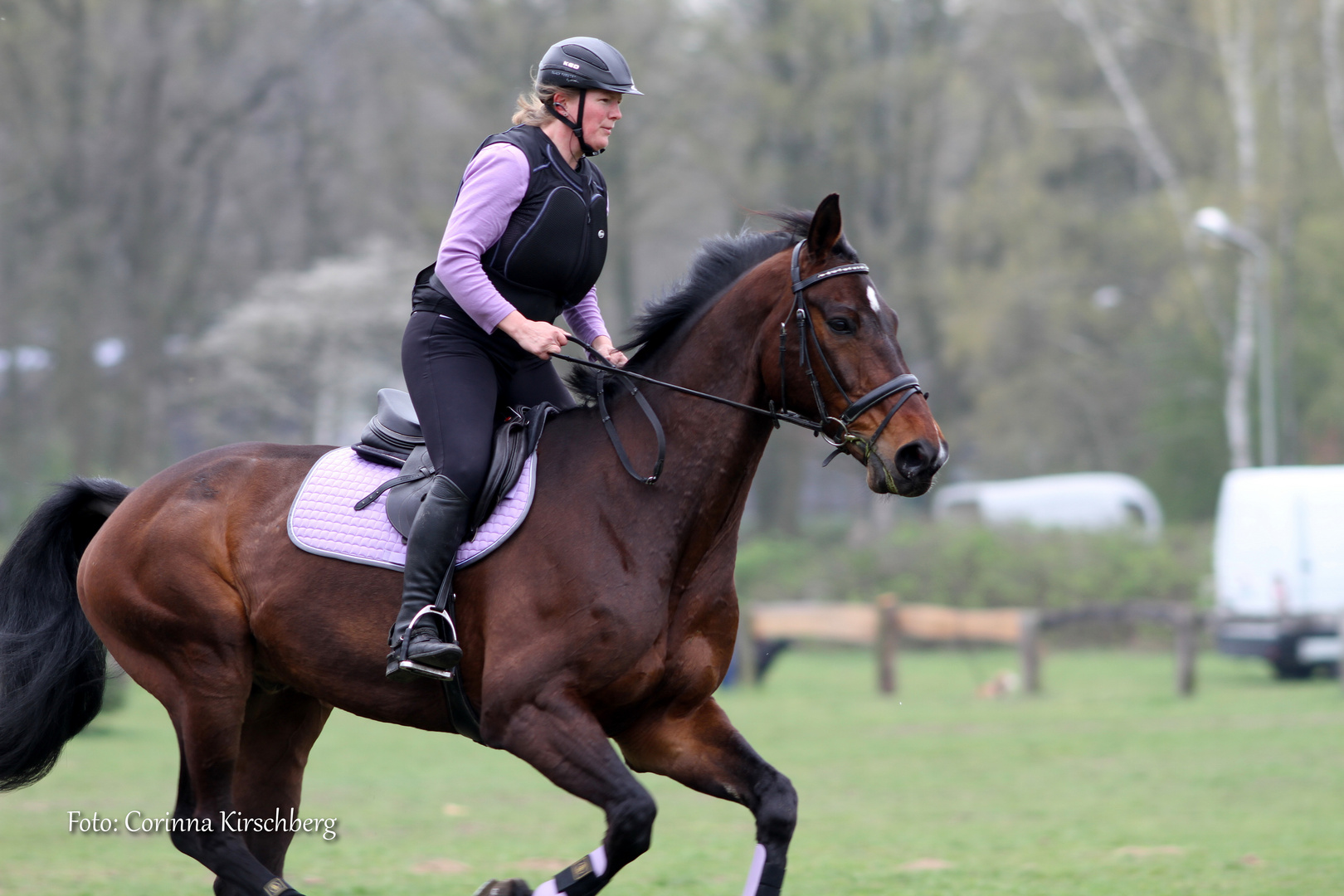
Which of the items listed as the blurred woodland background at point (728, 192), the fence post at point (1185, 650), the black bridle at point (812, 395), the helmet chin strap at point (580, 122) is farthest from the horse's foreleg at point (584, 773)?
the blurred woodland background at point (728, 192)

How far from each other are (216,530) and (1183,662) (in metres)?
16.4

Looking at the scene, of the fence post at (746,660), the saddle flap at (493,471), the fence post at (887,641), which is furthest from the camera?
the fence post at (746,660)

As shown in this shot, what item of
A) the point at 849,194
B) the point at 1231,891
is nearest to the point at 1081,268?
the point at 849,194

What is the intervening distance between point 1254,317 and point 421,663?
3227 cm

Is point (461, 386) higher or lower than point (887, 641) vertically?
higher

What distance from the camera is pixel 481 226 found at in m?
4.98

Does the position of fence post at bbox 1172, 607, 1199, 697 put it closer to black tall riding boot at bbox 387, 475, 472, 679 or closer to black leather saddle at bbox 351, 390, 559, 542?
black leather saddle at bbox 351, 390, 559, 542

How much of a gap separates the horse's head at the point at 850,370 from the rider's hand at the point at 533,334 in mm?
721

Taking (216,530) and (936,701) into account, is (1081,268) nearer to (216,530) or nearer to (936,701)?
(936,701)

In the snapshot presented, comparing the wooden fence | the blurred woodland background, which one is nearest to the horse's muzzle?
the wooden fence

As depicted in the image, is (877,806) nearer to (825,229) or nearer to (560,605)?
(560,605)

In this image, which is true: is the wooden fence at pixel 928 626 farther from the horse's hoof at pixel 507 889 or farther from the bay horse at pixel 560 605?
the horse's hoof at pixel 507 889

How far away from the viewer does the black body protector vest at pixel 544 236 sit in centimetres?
507

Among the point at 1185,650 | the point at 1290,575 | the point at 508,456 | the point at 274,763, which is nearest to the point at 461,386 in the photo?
the point at 508,456
